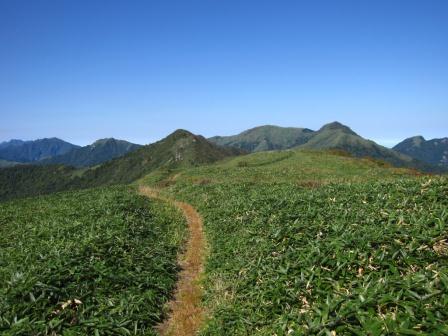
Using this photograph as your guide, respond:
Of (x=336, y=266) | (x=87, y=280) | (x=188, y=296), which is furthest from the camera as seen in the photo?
(x=188, y=296)

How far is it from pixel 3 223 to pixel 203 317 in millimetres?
24625

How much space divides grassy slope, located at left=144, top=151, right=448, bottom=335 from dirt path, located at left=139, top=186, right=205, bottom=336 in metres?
0.61

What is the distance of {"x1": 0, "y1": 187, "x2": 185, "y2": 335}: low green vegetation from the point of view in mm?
11404

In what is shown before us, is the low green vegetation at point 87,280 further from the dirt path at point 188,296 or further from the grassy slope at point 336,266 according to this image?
the grassy slope at point 336,266

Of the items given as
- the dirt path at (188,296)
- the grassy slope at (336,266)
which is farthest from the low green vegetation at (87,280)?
the grassy slope at (336,266)

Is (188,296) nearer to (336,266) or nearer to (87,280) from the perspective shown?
(87,280)

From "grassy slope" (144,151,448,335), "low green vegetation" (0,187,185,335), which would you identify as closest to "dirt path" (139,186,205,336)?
"low green vegetation" (0,187,185,335)

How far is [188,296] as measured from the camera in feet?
51.4

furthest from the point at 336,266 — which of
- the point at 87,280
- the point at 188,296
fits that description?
the point at 87,280

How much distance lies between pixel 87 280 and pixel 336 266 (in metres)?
8.82

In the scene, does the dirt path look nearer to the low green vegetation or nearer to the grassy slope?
the low green vegetation

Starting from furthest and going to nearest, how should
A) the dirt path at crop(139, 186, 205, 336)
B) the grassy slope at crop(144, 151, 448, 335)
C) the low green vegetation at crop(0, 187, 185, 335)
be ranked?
1. the dirt path at crop(139, 186, 205, 336)
2. the low green vegetation at crop(0, 187, 185, 335)
3. the grassy slope at crop(144, 151, 448, 335)

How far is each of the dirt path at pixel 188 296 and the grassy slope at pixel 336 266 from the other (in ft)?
1.99

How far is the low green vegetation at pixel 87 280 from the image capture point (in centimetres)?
1140
